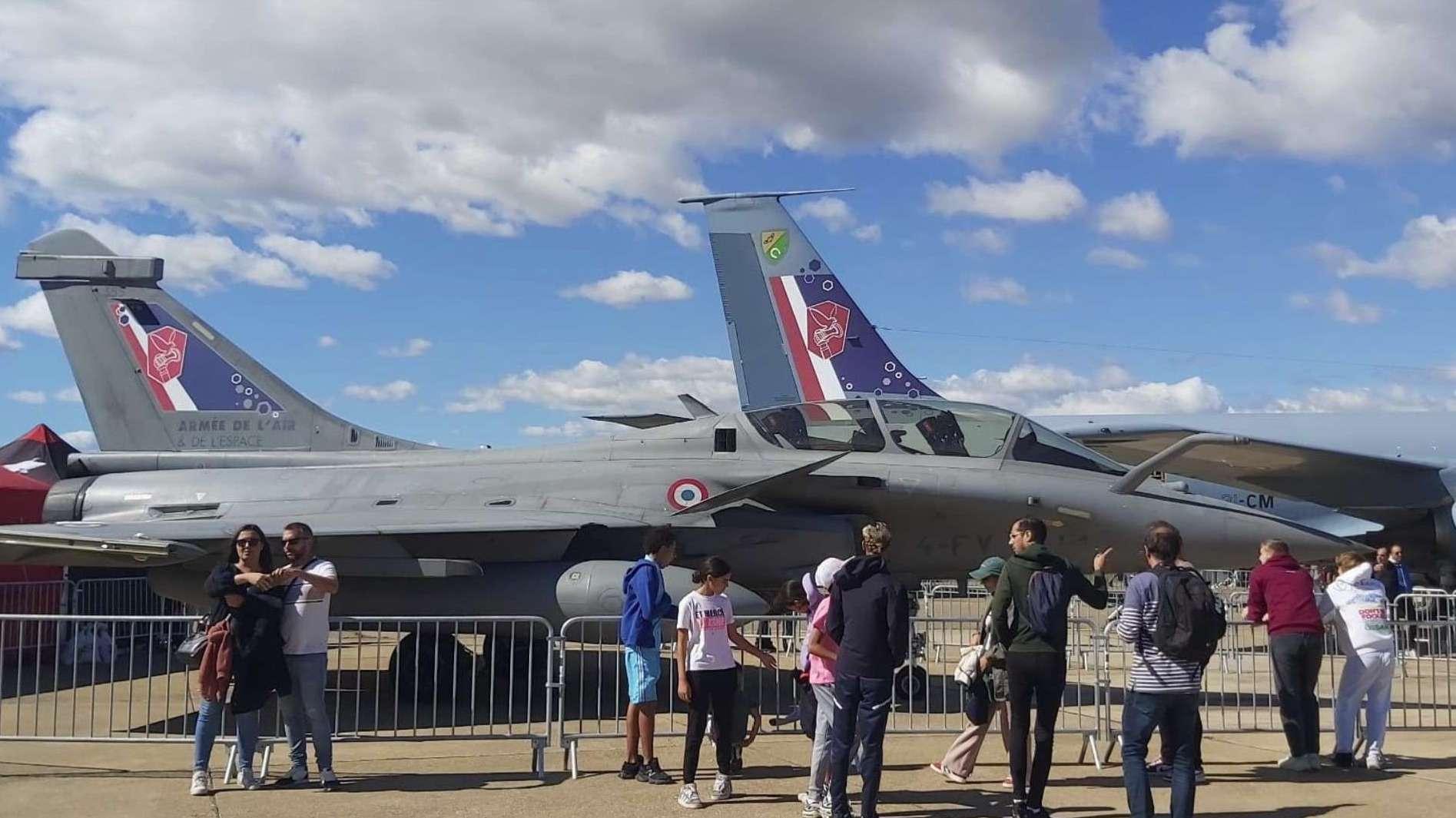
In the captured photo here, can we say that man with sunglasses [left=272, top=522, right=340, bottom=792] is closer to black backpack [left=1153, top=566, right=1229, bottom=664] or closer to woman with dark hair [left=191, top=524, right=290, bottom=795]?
woman with dark hair [left=191, top=524, right=290, bottom=795]

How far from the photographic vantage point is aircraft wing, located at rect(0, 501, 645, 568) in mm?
8680

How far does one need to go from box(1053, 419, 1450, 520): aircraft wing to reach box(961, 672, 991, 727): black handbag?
47.7 feet

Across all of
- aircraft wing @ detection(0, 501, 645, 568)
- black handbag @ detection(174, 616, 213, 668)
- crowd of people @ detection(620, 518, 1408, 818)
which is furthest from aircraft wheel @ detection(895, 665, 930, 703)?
black handbag @ detection(174, 616, 213, 668)

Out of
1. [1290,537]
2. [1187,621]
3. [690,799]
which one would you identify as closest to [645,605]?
[690,799]

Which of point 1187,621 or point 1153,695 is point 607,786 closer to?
point 1153,695

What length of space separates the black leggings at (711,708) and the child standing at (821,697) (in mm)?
524

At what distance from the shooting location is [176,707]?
34.3ft

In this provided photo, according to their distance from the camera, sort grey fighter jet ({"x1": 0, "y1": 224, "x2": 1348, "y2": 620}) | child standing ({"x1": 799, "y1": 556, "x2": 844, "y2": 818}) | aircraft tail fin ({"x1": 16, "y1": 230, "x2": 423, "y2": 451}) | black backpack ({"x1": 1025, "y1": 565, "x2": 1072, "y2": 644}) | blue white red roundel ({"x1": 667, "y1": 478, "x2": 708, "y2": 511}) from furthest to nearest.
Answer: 1. aircraft tail fin ({"x1": 16, "y1": 230, "x2": 423, "y2": 451})
2. blue white red roundel ({"x1": 667, "y1": 478, "x2": 708, "y2": 511})
3. grey fighter jet ({"x1": 0, "y1": 224, "x2": 1348, "y2": 620})
4. child standing ({"x1": 799, "y1": 556, "x2": 844, "y2": 818})
5. black backpack ({"x1": 1025, "y1": 565, "x2": 1072, "y2": 644})

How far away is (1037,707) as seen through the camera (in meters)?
5.76

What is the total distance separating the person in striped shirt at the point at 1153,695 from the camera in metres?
5.39

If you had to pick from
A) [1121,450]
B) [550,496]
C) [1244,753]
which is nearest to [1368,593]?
[1244,753]

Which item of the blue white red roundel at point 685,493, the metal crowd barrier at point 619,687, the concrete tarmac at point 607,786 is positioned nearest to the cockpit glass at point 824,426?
the blue white red roundel at point 685,493

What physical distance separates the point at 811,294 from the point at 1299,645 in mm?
14879

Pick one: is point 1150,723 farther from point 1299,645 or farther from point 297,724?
point 297,724
